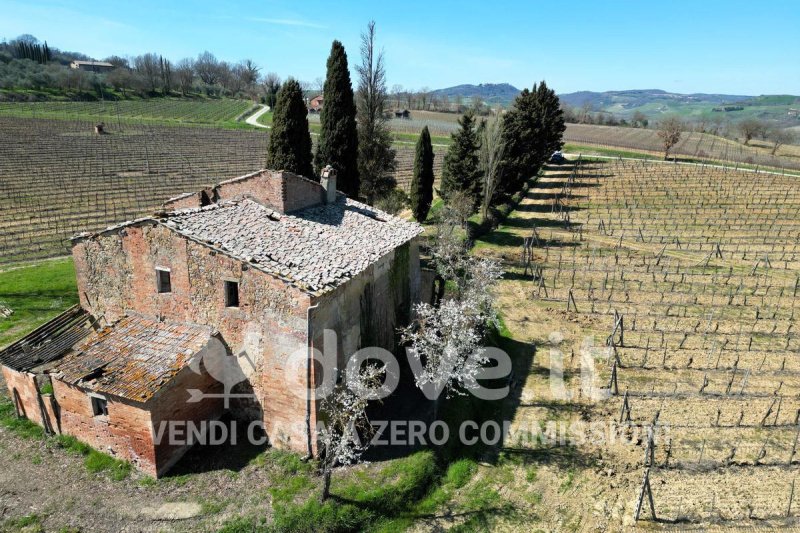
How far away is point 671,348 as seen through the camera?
22.0 m

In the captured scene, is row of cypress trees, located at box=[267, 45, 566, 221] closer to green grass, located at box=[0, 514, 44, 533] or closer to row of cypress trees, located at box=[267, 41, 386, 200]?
row of cypress trees, located at box=[267, 41, 386, 200]

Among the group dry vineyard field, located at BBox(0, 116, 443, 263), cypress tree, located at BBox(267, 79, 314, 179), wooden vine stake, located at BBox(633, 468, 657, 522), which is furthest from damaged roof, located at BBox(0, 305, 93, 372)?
dry vineyard field, located at BBox(0, 116, 443, 263)

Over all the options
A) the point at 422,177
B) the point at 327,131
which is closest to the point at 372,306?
the point at 327,131

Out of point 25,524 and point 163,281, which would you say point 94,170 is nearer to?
point 163,281

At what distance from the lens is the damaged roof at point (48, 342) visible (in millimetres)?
15812

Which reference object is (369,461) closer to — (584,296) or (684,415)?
(684,415)

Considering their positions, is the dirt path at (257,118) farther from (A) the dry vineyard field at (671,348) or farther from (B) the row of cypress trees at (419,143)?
(A) the dry vineyard field at (671,348)

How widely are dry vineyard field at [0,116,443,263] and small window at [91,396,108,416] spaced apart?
2298 cm

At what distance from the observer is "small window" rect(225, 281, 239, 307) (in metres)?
14.8

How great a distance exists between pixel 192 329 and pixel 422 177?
Result: 25842 mm

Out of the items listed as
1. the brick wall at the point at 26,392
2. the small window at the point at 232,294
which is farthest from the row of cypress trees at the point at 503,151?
the brick wall at the point at 26,392

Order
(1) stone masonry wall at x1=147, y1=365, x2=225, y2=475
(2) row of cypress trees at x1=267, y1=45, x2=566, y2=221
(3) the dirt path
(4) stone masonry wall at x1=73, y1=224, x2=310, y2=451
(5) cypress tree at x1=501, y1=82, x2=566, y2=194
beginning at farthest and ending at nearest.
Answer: (3) the dirt path < (5) cypress tree at x1=501, y1=82, x2=566, y2=194 < (2) row of cypress trees at x1=267, y1=45, x2=566, y2=221 < (4) stone masonry wall at x1=73, y1=224, x2=310, y2=451 < (1) stone masonry wall at x1=147, y1=365, x2=225, y2=475

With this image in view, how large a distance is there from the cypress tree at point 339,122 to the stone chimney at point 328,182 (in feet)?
26.9

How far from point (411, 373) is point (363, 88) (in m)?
22.4
